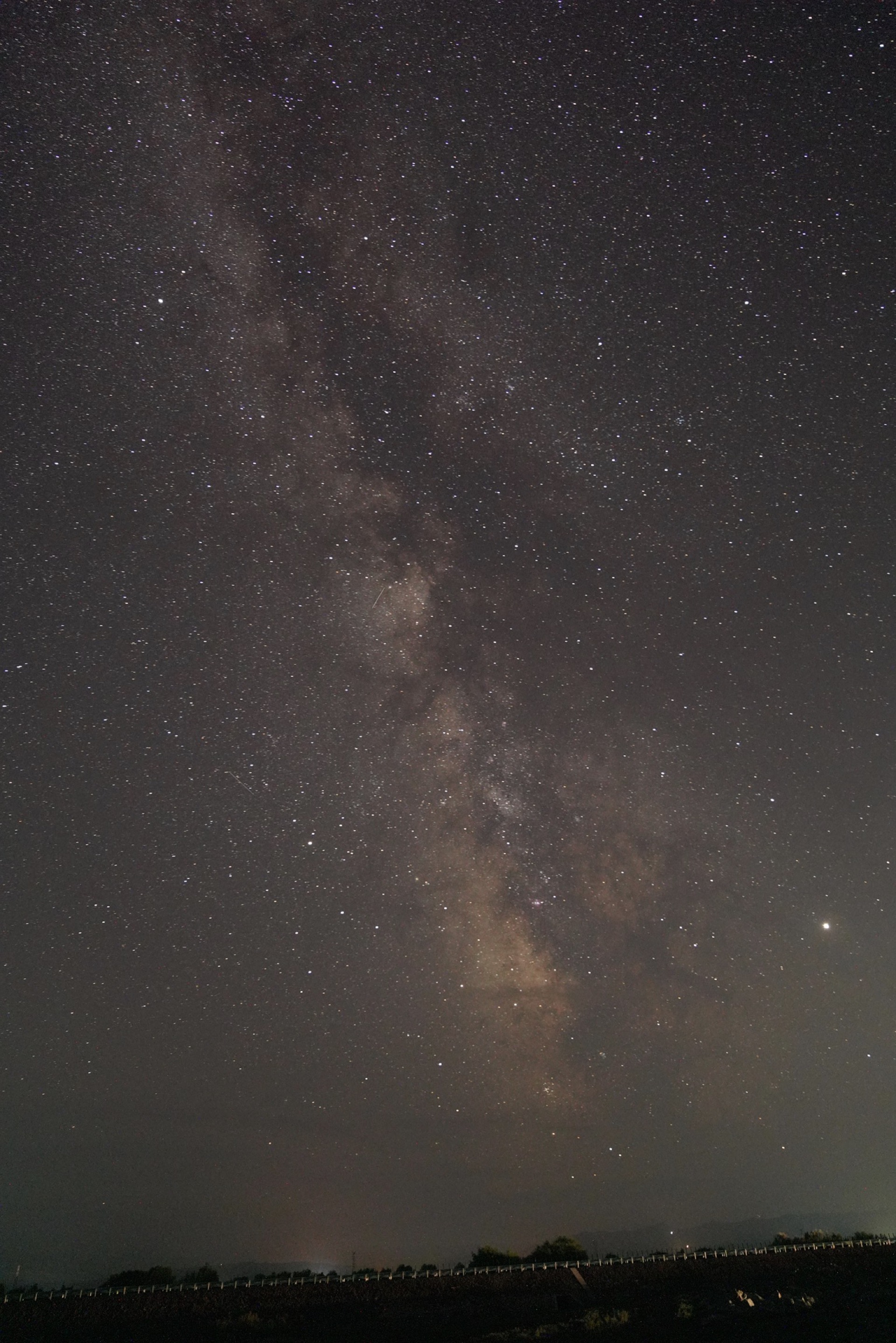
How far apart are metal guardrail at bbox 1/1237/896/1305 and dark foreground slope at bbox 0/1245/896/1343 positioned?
29cm

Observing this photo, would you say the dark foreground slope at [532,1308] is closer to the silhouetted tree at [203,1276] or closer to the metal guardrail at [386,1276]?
the metal guardrail at [386,1276]

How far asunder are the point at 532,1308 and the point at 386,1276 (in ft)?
26.5

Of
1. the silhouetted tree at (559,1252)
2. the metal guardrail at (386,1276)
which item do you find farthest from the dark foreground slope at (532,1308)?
the silhouetted tree at (559,1252)

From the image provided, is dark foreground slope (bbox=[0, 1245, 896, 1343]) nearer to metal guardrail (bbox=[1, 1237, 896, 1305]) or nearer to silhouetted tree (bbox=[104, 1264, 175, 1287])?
metal guardrail (bbox=[1, 1237, 896, 1305])

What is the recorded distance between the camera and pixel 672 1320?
24516mm

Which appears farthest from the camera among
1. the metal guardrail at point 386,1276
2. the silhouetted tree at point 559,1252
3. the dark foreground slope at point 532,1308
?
the silhouetted tree at point 559,1252

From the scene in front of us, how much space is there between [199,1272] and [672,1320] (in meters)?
35.7

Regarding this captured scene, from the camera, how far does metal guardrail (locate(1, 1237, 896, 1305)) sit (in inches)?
1153

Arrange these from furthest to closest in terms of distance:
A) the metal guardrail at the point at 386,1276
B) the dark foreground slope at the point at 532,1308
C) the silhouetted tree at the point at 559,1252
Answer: the silhouetted tree at the point at 559,1252 < the metal guardrail at the point at 386,1276 < the dark foreground slope at the point at 532,1308

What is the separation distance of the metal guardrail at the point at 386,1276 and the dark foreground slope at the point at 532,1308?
0.29 metres

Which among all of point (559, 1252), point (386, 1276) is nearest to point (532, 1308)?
point (386, 1276)

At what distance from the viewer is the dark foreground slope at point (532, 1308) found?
2322 centimetres

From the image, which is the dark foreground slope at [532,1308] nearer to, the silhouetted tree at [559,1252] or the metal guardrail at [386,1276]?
the metal guardrail at [386,1276]

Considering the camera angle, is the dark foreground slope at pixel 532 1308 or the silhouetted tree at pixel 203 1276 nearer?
the dark foreground slope at pixel 532 1308
